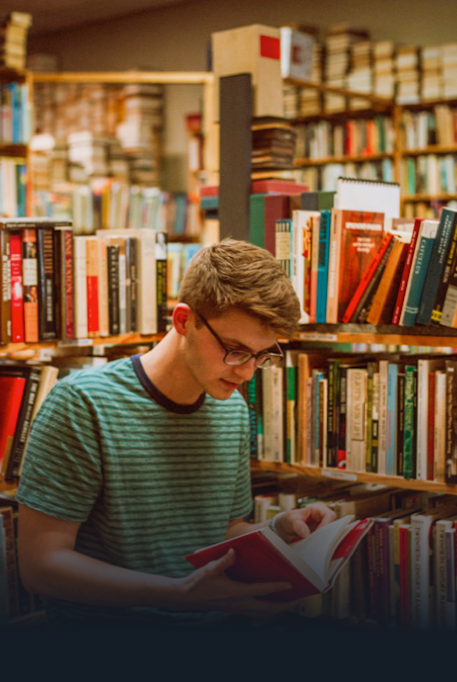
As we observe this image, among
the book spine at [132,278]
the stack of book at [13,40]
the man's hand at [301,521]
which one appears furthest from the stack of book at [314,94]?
the man's hand at [301,521]

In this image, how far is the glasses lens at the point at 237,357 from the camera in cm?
139

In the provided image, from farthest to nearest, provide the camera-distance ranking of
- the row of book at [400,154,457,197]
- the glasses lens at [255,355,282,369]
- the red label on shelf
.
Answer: the row of book at [400,154,457,197] < the red label on shelf < the glasses lens at [255,355,282,369]

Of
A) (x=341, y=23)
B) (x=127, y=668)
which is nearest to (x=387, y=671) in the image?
(x=127, y=668)

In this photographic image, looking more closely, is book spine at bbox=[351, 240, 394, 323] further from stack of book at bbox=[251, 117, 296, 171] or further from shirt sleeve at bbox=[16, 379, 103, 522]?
shirt sleeve at bbox=[16, 379, 103, 522]

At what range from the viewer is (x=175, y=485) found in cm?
148

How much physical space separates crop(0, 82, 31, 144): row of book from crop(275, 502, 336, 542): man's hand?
3.52m

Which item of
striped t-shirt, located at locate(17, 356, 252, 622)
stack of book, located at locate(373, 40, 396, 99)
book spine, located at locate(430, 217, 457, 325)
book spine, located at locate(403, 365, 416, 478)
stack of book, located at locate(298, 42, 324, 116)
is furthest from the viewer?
stack of book, located at locate(298, 42, 324, 116)

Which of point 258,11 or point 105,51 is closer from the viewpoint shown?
point 258,11

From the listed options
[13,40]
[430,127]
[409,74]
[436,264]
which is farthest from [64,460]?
[409,74]

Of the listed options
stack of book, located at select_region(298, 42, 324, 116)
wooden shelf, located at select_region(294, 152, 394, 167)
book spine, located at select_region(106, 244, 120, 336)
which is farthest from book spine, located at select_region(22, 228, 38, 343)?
stack of book, located at select_region(298, 42, 324, 116)

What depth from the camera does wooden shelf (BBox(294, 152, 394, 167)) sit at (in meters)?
5.29

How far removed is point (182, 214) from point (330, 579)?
4.64m

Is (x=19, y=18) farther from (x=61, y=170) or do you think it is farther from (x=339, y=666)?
(x=339, y=666)

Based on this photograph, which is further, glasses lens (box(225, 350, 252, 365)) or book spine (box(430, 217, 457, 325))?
book spine (box(430, 217, 457, 325))
